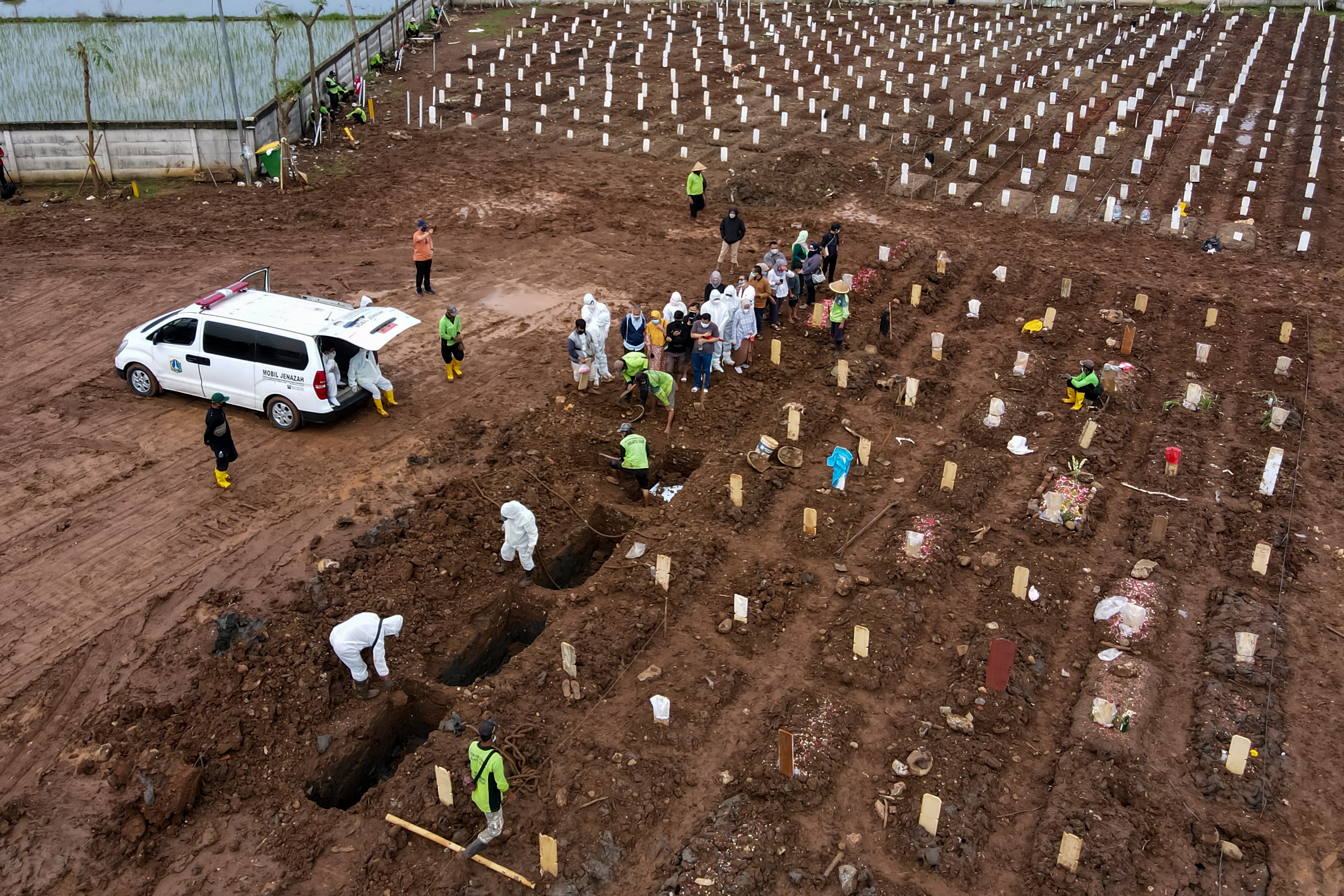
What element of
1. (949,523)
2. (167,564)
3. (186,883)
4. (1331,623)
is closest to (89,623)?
(167,564)

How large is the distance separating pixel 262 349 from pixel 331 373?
101cm

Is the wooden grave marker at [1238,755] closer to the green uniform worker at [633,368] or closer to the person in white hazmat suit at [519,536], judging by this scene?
the person in white hazmat suit at [519,536]

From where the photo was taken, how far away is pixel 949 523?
12.7 meters

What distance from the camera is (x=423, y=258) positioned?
17984 millimetres

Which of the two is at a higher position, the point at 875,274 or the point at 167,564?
the point at 875,274

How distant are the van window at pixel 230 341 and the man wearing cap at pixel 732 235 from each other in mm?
8899

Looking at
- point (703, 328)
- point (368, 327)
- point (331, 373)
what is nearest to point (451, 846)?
point (331, 373)

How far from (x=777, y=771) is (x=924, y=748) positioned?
1480 mm

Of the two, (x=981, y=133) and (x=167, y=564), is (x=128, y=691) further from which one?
(x=981, y=133)

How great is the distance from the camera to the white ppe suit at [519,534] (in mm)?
11633

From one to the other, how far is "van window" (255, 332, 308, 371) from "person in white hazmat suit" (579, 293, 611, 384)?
4.12 meters

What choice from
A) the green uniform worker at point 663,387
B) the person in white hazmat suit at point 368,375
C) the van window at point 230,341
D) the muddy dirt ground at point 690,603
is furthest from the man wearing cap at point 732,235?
the van window at point 230,341

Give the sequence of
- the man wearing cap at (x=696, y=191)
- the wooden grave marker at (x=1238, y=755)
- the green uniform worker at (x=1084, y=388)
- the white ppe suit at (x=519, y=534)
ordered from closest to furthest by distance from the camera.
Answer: the wooden grave marker at (x=1238, y=755) < the white ppe suit at (x=519, y=534) < the green uniform worker at (x=1084, y=388) < the man wearing cap at (x=696, y=191)

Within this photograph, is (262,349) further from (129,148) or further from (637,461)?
(129,148)
